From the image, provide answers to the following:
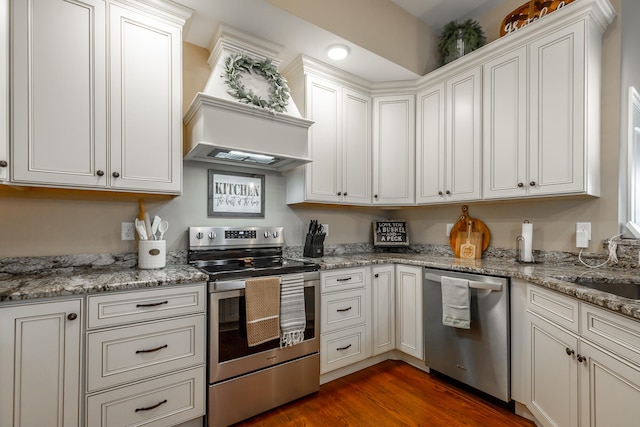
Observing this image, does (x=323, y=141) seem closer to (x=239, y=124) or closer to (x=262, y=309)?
(x=239, y=124)

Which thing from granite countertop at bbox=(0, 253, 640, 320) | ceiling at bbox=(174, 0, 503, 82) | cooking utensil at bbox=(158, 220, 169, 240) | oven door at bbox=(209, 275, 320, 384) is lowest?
oven door at bbox=(209, 275, 320, 384)

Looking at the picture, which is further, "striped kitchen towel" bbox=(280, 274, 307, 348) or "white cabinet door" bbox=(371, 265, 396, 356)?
"white cabinet door" bbox=(371, 265, 396, 356)

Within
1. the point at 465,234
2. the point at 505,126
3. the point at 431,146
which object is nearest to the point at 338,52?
the point at 431,146

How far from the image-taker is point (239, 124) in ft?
6.71

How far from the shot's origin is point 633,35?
2162 mm

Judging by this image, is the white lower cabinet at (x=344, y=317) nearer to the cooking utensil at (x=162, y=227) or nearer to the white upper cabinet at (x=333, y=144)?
the white upper cabinet at (x=333, y=144)

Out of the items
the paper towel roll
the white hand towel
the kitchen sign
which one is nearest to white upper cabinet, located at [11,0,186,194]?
the kitchen sign

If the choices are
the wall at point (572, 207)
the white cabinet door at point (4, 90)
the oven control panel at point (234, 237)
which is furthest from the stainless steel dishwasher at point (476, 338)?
the white cabinet door at point (4, 90)

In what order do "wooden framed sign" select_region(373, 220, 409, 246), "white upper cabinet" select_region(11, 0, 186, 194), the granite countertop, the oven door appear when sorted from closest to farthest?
the granite countertop, "white upper cabinet" select_region(11, 0, 186, 194), the oven door, "wooden framed sign" select_region(373, 220, 409, 246)

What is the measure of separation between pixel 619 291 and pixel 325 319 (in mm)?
1693

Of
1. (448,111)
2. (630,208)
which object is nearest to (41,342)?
(448,111)

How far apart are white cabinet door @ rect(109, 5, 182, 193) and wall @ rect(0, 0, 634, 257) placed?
0.31 metres

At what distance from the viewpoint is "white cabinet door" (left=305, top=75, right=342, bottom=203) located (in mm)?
2562

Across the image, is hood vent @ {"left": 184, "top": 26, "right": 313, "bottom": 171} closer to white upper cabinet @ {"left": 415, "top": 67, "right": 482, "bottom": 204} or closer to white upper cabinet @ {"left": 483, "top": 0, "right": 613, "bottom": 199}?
white upper cabinet @ {"left": 415, "top": 67, "right": 482, "bottom": 204}
